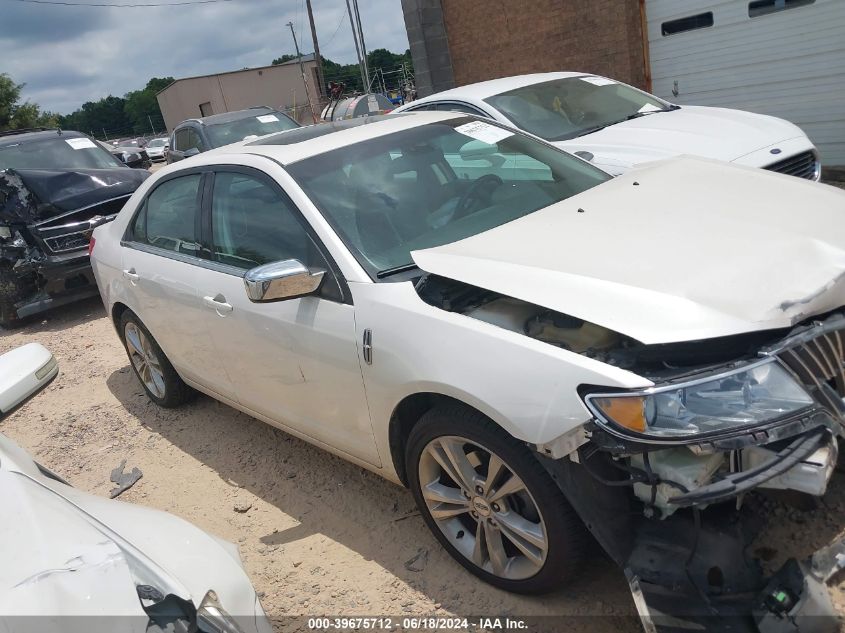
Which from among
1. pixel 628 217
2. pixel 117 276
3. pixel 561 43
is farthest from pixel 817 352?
pixel 561 43

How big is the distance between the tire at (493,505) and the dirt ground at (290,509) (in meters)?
0.16

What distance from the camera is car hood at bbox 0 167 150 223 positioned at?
7.96 metres

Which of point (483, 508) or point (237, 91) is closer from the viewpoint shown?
point (483, 508)

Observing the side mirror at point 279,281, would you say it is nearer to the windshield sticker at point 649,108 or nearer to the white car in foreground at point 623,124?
the white car in foreground at point 623,124

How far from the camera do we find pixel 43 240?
7.82 m

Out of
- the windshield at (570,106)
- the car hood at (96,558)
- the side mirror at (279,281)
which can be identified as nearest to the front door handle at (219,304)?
the side mirror at (279,281)

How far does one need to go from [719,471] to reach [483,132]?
2.35 metres

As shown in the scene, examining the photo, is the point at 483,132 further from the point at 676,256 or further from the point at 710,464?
the point at 710,464

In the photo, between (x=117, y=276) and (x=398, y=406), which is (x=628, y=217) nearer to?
(x=398, y=406)

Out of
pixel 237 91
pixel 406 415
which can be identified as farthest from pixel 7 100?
pixel 406 415

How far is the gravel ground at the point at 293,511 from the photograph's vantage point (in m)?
2.62

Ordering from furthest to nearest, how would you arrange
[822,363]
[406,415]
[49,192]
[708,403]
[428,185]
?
[49,192]
[428,185]
[406,415]
[822,363]
[708,403]

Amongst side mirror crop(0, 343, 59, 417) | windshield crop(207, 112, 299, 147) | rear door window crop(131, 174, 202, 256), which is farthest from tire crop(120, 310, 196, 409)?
windshield crop(207, 112, 299, 147)

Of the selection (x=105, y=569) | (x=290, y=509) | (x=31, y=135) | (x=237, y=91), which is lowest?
(x=290, y=509)
